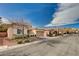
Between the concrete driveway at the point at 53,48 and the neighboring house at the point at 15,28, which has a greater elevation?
the neighboring house at the point at 15,28

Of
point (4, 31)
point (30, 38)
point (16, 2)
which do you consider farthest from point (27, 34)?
point (16, 2)

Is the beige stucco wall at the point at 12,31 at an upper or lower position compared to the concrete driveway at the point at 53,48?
upper

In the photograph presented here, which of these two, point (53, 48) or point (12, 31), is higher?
point (12, 31)

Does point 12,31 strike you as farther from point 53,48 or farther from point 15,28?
point 53,48

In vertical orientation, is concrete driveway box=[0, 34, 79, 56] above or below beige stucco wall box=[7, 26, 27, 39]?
below

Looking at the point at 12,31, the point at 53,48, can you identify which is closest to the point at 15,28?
the point at 12,31

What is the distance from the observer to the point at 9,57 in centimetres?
177

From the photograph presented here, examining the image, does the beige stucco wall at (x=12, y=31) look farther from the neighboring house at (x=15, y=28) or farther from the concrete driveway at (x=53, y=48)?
the concrete driveway at (x=53, y=48)

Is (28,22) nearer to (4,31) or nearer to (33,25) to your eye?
(33,25)

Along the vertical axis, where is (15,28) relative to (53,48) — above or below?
above

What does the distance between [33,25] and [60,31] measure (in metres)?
0.28

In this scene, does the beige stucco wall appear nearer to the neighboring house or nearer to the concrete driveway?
the neighboring house

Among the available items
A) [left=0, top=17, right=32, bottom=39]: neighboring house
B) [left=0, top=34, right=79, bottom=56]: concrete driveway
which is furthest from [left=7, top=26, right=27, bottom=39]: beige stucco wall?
[left=0, top=34, right=79, bottom=56]: concrete driveway

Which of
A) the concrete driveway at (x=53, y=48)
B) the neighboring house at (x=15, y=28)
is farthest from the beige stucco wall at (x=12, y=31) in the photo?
the concrete driveway at (x=53, y=48)
